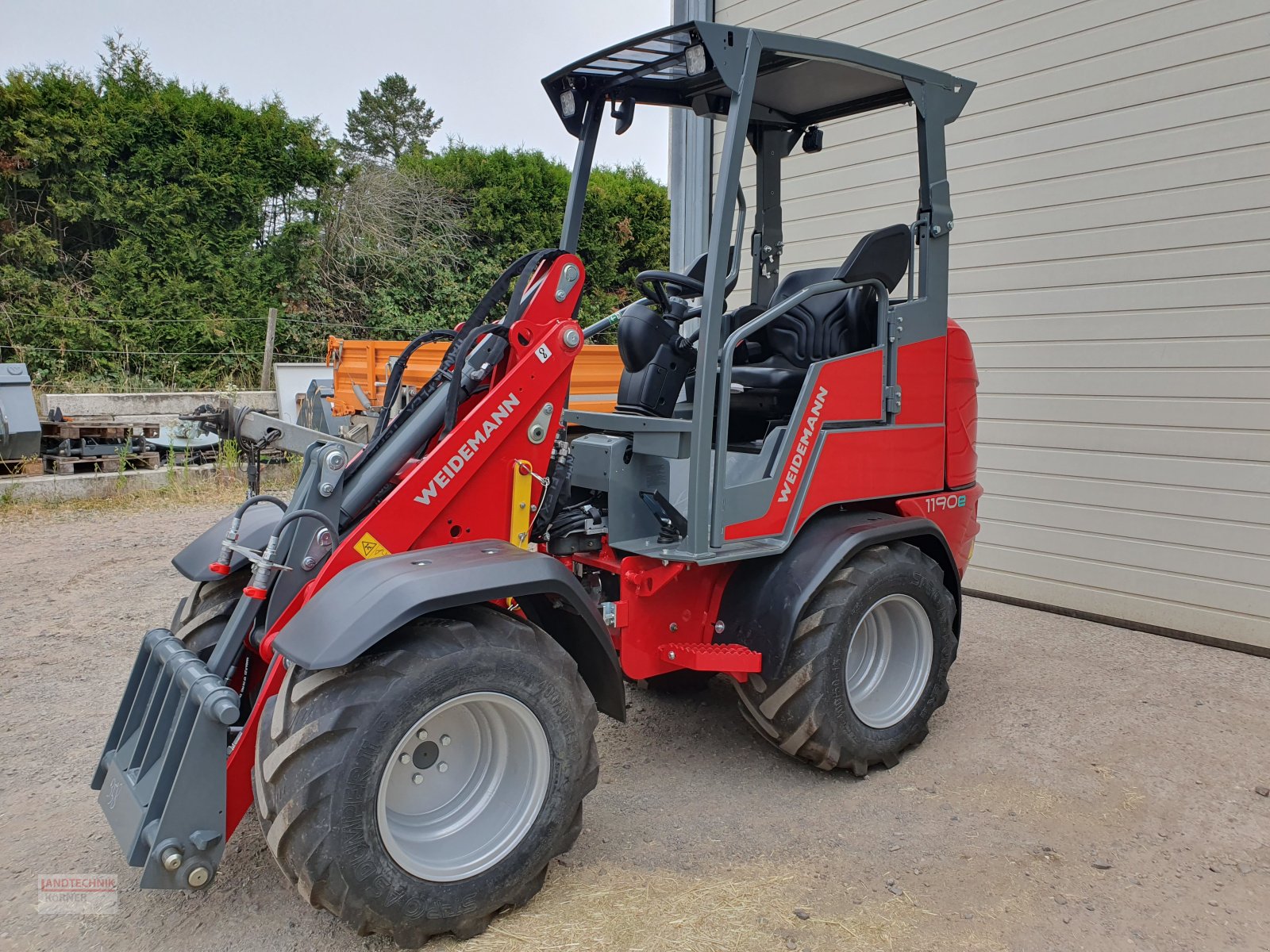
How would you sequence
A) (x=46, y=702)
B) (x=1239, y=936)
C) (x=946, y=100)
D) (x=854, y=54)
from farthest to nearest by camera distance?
(x=46, y=702)
(x=946, y=100)
(x=854, y=54)
(x=1239, y=936)

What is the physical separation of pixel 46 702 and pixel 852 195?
19.0 ft

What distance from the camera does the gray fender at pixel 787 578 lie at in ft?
11.1

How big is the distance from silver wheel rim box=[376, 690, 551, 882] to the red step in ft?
2.61

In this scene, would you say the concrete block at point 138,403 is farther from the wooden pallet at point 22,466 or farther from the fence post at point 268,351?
the fence post at point 268,351

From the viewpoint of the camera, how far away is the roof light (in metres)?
3.07

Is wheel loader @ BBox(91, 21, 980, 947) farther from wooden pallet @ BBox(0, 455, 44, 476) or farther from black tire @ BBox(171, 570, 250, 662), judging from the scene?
wooden pallet @ BBox(0, 455, 44, 476)

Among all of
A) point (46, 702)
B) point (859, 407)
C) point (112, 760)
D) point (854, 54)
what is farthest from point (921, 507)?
point (46, 702)

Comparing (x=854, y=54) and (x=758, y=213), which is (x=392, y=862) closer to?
(x=854, y=54)

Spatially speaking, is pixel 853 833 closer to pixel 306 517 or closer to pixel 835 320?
pixel 835 320

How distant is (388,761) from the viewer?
244 centimetres

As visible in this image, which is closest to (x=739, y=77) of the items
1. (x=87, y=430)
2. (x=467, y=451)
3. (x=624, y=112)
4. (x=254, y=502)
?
(x=624, y=112)

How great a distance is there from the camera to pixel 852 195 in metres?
6.77

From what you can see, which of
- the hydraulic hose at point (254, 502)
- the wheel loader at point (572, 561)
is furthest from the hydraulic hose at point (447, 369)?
the hydraulic hose at point (254, 502)

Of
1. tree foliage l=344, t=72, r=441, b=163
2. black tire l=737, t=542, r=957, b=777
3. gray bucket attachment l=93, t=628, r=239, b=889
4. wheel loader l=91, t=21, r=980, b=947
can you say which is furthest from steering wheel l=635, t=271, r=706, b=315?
tree foliage l=344, t=72, r=441, b=163
